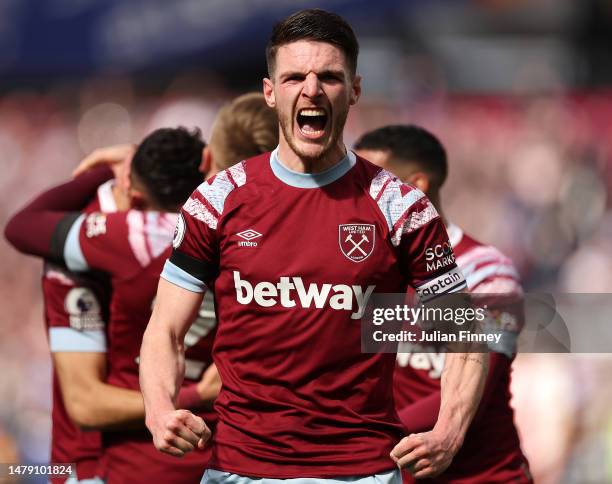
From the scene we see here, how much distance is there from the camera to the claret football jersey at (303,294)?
10.9 feet

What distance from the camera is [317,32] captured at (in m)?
3.42

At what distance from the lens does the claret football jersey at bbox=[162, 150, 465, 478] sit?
332cm

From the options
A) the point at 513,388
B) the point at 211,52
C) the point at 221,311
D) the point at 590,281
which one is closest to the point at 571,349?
the point at 513,388

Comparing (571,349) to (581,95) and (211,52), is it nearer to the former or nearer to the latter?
(581,95)

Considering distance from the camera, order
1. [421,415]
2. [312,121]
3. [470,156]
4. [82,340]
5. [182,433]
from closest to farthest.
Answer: [182,433]
[312,121]
[421,415]
[82,340]
[470,156]

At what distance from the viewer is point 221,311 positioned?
3451 mm

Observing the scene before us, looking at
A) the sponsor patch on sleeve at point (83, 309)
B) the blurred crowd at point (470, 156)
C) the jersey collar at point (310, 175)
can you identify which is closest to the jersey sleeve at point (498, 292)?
the jersey collar at point (310, 175)

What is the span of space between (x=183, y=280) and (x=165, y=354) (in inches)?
8.6

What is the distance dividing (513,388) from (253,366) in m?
5.27

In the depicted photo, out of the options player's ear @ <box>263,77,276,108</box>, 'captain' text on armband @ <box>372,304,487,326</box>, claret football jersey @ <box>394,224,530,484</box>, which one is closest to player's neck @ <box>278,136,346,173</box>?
player's ear @ <box>263,77,276,108</box>

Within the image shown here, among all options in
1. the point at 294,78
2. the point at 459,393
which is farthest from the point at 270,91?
the point at 459,393

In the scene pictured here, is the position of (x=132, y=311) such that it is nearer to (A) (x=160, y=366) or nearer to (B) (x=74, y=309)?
(B) (x=74, y=309)

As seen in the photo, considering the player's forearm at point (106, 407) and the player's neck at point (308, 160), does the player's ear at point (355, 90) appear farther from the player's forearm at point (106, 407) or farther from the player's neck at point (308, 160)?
the player's forearm at point (106, 407)

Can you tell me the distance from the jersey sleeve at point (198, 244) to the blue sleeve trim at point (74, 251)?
108 centimetres
